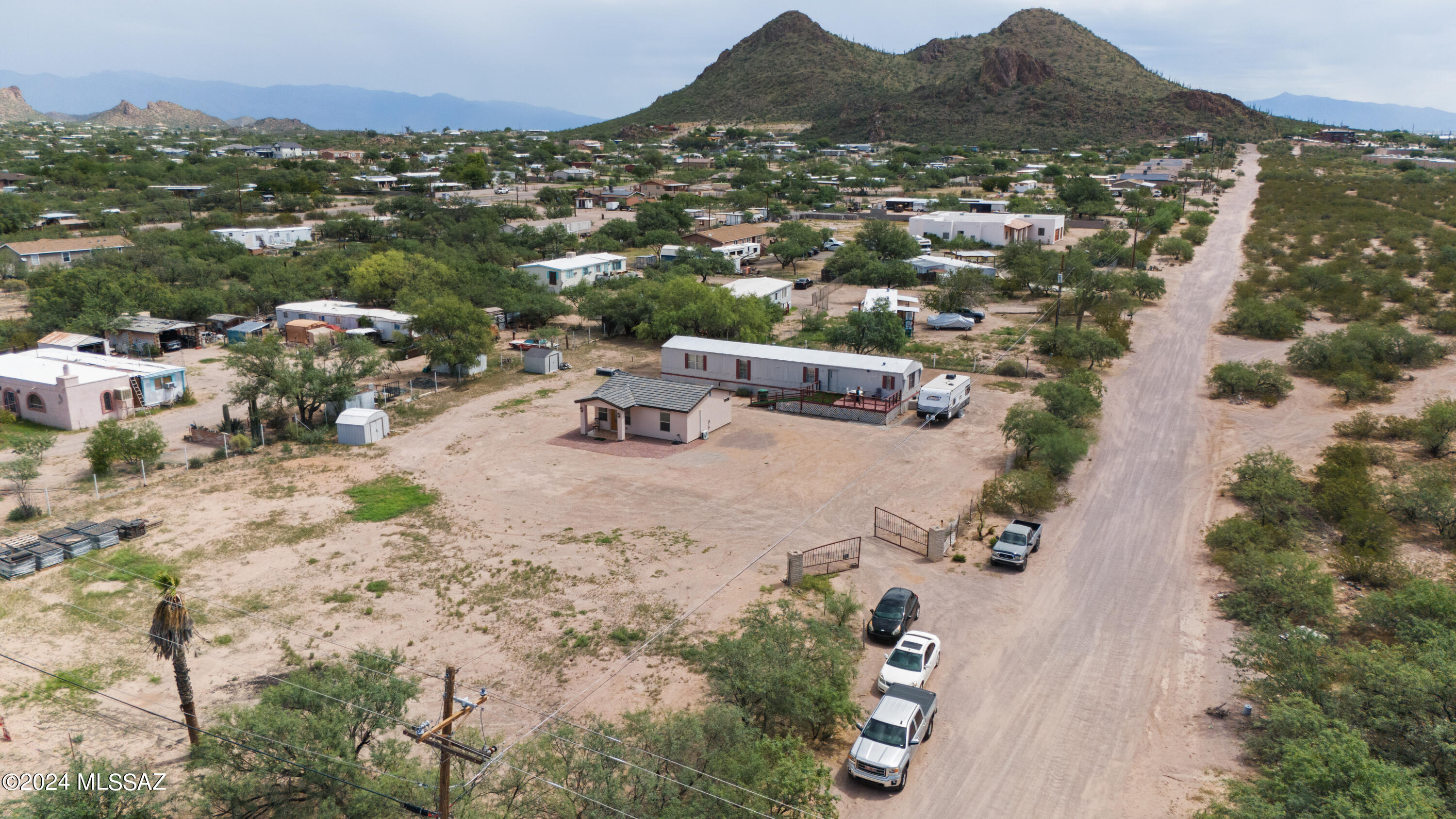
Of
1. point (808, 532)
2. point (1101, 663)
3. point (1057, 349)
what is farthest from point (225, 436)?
point (1057, 349)

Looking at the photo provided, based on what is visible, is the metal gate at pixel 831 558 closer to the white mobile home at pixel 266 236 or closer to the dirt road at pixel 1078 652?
the dirt road at pixel 1078 652

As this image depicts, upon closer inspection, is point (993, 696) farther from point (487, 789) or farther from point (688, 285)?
point (688, 285)

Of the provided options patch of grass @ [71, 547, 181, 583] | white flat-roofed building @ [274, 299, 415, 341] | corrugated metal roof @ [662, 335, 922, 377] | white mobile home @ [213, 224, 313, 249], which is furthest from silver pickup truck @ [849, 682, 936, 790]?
white mobile home @ [213, 224, 313, 249]

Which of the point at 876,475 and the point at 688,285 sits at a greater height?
the point at 688,285

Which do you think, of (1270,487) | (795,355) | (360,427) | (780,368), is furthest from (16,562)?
(1270,487)

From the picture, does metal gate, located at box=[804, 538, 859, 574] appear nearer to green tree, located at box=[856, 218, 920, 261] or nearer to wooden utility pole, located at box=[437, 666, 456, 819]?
wooden utility pole, located at box=[437, 666, 456, 819]

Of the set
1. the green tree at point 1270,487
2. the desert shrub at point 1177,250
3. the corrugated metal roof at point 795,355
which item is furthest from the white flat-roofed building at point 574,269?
the desert shrub at point 1177,250

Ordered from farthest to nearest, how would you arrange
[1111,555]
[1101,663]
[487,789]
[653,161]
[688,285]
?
[653,161]
[688,285]
[1111,555]
[1101,663]
[487,789]
